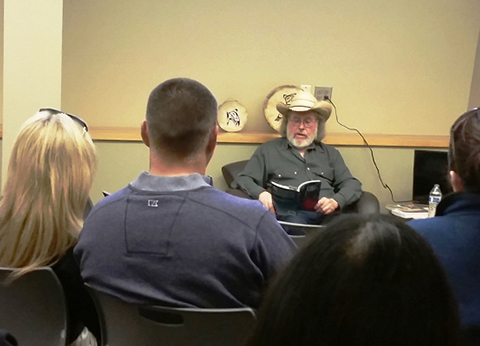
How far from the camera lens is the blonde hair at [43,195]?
154cm

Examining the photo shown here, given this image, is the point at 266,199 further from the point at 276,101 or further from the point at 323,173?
the point at 276,101

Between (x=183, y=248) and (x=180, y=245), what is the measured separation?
11mm

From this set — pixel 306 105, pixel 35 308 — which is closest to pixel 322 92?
pixel 306 105

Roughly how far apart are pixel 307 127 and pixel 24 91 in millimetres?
2025

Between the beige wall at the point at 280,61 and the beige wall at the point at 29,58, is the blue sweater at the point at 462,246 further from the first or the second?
the beige wall at the point at 280,61

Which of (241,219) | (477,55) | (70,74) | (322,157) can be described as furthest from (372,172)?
(241,219)

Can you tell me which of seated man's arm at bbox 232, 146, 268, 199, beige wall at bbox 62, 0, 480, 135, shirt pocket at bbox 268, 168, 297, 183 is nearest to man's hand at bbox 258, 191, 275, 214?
seated man's arm at bbox 232, 146, 268, 199

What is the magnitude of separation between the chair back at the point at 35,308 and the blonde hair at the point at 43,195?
123 mm

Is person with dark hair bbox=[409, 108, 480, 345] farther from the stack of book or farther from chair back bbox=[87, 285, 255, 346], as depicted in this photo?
the stack of book

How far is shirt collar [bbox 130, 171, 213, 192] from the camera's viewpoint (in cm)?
137

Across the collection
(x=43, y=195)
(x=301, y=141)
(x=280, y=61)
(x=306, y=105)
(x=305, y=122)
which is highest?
(x=280, y=61)

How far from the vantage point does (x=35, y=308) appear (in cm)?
144

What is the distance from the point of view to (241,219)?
130 cm

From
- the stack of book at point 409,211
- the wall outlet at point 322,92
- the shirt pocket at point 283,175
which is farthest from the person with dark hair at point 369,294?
the wall outlet at point 322,92
